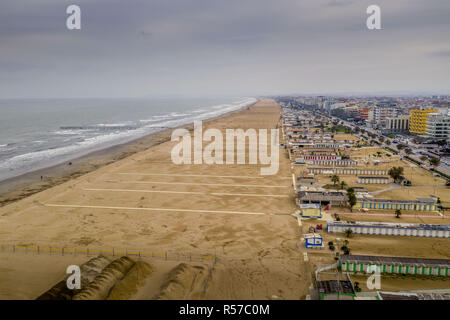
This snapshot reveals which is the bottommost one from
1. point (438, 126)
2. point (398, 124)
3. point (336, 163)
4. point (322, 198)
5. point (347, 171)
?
point (322, 198)

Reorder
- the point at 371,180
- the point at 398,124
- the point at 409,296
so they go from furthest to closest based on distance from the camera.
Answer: the point at 398,124 → the point at 371,180 → the point at 409,296

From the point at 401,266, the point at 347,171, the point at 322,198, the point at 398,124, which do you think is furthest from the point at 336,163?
the point at 398,124

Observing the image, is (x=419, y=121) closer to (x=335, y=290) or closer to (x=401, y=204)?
(x=401, y=204)

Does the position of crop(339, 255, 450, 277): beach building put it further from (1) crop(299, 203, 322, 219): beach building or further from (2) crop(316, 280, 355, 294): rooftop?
(1) crop(299, 203, 322, 219): beach building
